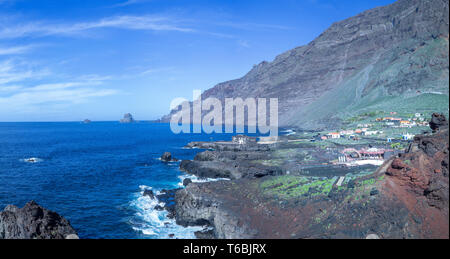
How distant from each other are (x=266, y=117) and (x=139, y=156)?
430 ft

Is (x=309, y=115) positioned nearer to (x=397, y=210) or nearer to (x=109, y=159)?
(x=109, y=159)

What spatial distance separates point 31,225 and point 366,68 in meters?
149

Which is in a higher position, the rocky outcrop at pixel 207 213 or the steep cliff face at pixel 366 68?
the steep cliff face at pixel 366 68

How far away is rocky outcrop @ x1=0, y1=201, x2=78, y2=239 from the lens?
2270 cm

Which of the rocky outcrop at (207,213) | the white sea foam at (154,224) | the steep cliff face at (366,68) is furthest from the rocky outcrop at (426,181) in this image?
the steep cliff face at (366,68)

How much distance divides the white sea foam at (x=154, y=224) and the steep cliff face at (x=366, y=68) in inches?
2981

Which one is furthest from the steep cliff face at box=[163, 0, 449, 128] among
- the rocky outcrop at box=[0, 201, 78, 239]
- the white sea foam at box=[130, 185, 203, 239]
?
the rocky outcrop at box=[0, 201, 78, 239]

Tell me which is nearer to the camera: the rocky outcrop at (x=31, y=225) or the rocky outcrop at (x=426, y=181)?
the rocky outcrop at (x=426, y=181)

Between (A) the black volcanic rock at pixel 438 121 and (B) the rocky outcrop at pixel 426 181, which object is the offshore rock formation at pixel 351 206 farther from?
(A) the black volcanic rock at pixel 438 121

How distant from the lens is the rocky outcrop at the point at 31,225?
74.5 ft

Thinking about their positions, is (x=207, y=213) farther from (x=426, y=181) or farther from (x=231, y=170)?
(x=426, y=181)

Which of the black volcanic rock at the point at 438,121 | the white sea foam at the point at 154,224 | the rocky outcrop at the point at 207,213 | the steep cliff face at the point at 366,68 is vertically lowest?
the white sea foam at the point at 154,224

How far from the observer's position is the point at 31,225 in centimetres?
2278
